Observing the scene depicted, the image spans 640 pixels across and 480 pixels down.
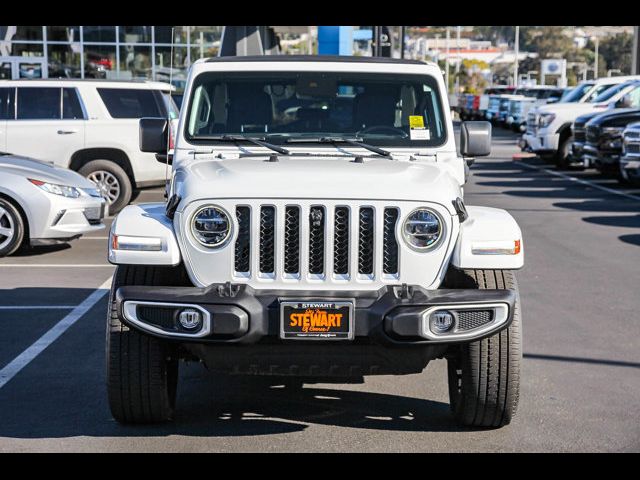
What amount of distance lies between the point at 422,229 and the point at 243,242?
2.94ft

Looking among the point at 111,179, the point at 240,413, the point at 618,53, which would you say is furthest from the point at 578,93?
the point at 618,53

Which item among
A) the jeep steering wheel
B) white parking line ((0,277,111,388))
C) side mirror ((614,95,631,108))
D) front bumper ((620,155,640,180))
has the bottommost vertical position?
white parking line ((0,277,111,388))

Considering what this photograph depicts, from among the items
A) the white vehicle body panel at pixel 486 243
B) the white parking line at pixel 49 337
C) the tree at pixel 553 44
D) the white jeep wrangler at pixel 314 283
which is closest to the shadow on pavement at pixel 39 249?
the white parking line at pixel 49 337

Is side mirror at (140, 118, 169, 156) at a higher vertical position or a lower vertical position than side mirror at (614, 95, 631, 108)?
lower

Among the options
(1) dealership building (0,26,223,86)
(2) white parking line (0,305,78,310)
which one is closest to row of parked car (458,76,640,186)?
(2) white parking line (0,305,78,310)

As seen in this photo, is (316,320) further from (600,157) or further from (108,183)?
(600,157)

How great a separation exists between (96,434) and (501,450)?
2.10m

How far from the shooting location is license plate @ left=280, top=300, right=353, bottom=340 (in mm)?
5367

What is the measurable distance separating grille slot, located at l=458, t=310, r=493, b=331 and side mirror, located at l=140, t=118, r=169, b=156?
2.75m

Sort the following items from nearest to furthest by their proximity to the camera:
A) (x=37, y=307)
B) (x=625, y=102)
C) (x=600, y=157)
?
(x=37, y=307) < (x=600, y=157) < (x=625, y=102)

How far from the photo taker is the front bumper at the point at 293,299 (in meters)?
5.34

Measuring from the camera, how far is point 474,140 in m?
7.23

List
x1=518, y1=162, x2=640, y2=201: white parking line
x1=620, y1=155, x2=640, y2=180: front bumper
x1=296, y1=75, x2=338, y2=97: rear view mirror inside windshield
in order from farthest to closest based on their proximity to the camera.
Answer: x1=518, y1=162, x2=640, y2=201: white parking line, x1=620, y1=155, x2=640, y2=180: front bumper, x1=296, y1=75, x2=338, y2=97: rear view mirror inside windshield

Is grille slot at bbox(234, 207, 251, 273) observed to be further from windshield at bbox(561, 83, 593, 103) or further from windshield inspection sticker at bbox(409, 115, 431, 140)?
windshield at bbox(561, 83, 593, 103)
